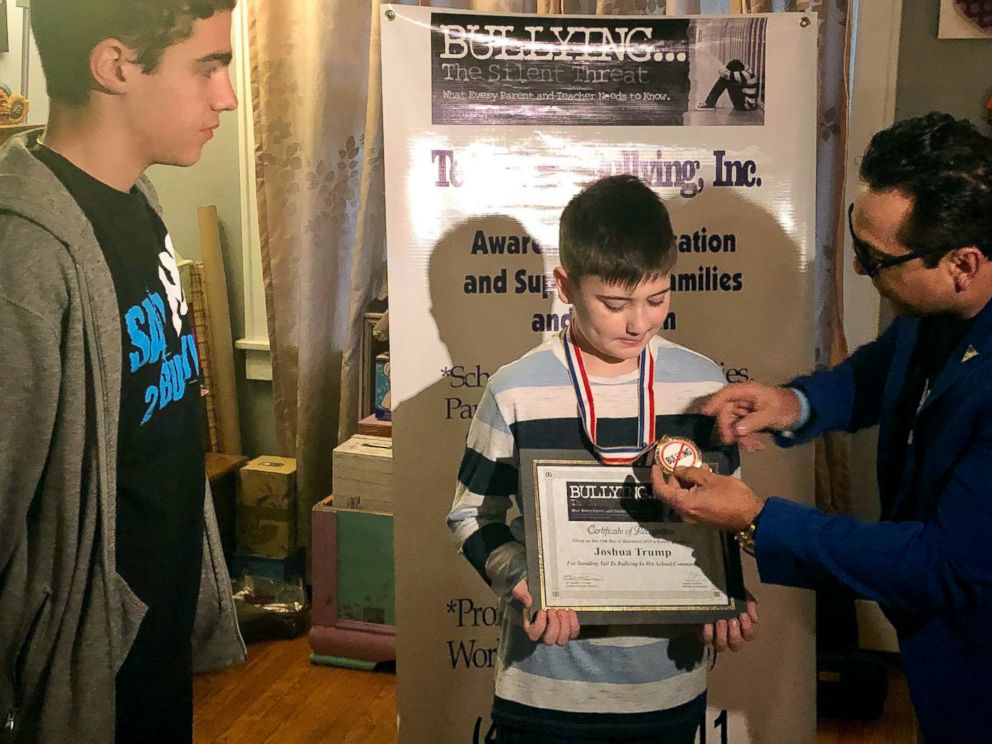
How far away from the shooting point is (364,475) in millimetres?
2738

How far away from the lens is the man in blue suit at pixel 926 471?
126cm

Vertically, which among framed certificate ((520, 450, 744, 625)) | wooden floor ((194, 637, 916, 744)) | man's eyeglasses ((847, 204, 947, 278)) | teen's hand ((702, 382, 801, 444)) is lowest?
wooden floor ((194, 637, 916, 744))

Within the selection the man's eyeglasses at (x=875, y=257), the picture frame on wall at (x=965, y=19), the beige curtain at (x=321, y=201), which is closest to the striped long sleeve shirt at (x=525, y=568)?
the man's eyeglasses at (x=875, y=257)

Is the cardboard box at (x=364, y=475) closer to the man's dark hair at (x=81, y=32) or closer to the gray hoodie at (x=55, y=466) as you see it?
the gray hoodie at (x=55, y=466)

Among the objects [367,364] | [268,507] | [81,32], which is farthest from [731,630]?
[268,507]

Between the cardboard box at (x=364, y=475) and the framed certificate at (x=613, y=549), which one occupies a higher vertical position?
the framed certificate at (x=613, y=549)

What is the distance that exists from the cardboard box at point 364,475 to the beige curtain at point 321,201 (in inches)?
7.4

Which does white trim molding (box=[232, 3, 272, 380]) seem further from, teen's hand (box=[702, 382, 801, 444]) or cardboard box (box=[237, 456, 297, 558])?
teen's hand (box=[702, 382, 801, 444])

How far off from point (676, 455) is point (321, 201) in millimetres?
→ 1674

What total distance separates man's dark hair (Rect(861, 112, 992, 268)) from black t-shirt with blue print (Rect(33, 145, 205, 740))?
41.9 inches

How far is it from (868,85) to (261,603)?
87.8 inches

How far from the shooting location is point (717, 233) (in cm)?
186

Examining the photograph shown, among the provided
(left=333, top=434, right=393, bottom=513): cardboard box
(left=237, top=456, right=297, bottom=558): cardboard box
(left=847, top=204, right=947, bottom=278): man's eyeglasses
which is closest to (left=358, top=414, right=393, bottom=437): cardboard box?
(left=333, top=434, right=393, bottom=513): cardboard box

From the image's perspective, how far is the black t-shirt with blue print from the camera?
1.44 m
